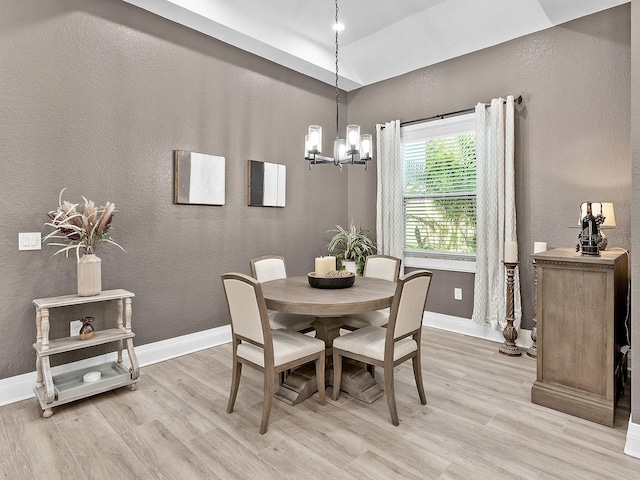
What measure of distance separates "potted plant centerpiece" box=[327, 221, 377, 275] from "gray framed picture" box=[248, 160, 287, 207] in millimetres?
904

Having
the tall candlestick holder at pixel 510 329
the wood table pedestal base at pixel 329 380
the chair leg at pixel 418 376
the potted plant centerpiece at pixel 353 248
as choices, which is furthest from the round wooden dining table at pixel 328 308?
the potted plant centerpiece at pixel 353 248

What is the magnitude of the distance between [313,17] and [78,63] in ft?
7.26

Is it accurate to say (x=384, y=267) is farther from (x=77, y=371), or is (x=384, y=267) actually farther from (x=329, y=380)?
(x=77, y=371)

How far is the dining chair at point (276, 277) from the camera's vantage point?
2.91m

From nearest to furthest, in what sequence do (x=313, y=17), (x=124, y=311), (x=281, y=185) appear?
(x=124, y=311) < (x=313, y=17) < (x=281, y=185)

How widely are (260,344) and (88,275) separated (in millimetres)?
1444

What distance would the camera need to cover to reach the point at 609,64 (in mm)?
3156

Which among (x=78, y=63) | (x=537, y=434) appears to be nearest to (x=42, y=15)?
(x=78, y=63)

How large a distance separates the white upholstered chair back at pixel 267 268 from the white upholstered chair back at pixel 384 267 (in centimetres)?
85

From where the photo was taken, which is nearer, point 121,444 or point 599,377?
point 121,444

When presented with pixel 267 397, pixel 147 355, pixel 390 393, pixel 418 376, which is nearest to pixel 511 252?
pixel 418 376

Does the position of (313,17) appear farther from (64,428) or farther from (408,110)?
(64,428)

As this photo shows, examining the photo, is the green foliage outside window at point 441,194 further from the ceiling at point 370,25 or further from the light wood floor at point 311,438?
the light wood floor at point 311,438

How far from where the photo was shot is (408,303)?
2285mm
